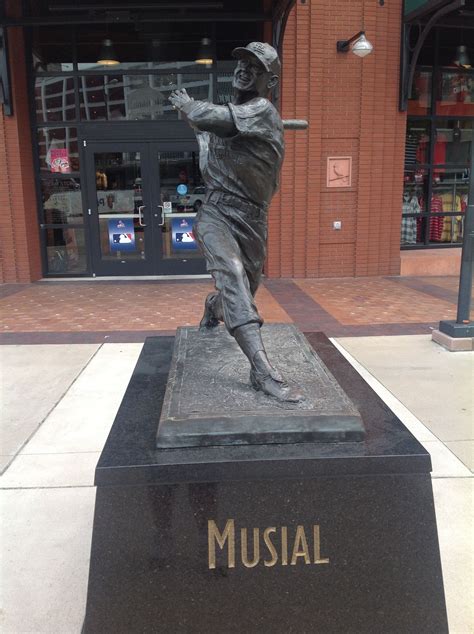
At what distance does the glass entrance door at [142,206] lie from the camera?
11.1 metres

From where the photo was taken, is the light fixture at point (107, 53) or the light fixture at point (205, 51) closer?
the light fixture at point (107, 53)

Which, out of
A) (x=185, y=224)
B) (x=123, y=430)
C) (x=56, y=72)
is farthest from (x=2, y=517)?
(x=56, y=72)

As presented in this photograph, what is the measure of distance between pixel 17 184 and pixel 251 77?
8.66 meters

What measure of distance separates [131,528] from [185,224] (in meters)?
9.39

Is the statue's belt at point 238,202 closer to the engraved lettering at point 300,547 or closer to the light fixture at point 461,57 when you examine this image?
the engraved lettering at point 300,547

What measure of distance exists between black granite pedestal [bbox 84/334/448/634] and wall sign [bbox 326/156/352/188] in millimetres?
8781

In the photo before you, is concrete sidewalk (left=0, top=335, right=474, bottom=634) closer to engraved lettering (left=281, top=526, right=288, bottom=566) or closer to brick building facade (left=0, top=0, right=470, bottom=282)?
engraved lettering (left=281, top=526, right=288, bottom=566)

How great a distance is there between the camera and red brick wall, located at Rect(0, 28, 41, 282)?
1036cm

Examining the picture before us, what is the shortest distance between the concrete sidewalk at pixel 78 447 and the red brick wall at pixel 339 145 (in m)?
4.22

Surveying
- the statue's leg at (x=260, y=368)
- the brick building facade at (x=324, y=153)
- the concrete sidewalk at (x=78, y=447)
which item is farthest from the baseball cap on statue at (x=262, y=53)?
the brick building facade at (x=324, y=153)

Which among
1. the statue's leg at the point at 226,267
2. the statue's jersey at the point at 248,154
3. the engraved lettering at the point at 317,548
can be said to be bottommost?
the engraved lettering at the point at 317,548

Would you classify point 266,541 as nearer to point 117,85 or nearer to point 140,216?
point 140,216

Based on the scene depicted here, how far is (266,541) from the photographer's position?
253 centimetres

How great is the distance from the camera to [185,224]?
11.5 meters
